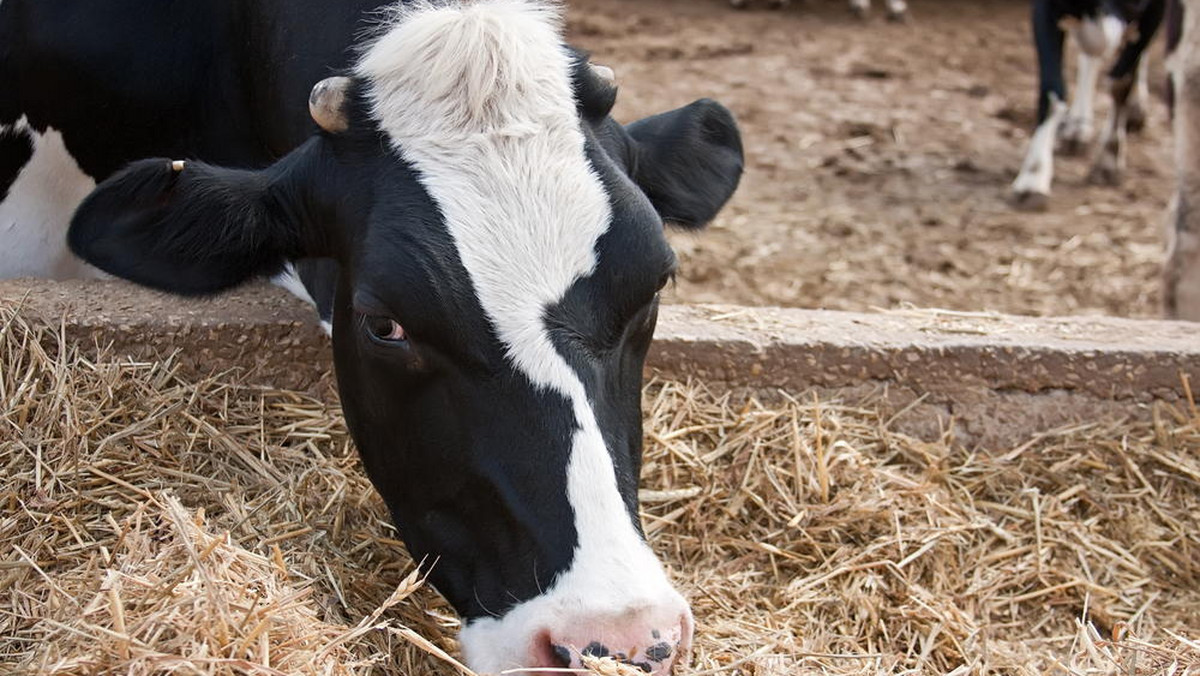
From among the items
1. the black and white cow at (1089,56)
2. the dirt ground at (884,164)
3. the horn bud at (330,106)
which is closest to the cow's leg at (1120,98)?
the black and white cow at (1089,56)

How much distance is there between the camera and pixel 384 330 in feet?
8.04

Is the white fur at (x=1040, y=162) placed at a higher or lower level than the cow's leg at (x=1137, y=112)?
higher

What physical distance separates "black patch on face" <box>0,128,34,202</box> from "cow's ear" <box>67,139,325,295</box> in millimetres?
993

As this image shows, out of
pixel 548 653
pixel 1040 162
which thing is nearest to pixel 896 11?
pixel 1040 162

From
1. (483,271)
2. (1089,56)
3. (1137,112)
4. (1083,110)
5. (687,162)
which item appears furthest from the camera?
(1137,112)

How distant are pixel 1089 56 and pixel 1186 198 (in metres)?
3.27

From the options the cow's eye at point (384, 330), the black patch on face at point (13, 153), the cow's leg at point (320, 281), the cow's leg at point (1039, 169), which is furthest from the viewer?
the cow's leg at point (1039, 169)

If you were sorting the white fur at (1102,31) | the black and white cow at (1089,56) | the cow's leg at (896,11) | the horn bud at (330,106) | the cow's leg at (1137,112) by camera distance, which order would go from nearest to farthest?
the horn bud at (330,106) < the black and white cow at (1089,56) < the white fur at (1102,31) < the cow's leg at (1137,112) < the cow's leg at (896,11)

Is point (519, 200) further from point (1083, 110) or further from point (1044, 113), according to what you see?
point (1083, 110)

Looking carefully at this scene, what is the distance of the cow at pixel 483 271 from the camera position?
230 cm

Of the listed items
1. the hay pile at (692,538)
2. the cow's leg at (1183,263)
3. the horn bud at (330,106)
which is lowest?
the cow's leg at (1183,263)

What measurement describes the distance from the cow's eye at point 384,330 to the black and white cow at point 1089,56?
17.8 feet

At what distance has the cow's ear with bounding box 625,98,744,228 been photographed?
117 inches

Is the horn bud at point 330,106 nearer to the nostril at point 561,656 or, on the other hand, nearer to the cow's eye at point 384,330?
the cow's eye at point 384,330
